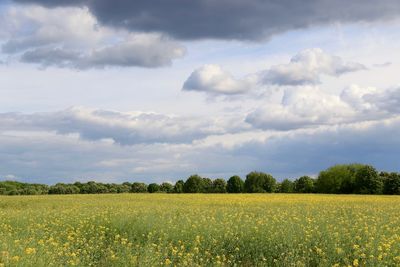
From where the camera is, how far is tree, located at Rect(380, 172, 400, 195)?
63250 millimetres

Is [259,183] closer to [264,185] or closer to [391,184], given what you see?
[264,185]

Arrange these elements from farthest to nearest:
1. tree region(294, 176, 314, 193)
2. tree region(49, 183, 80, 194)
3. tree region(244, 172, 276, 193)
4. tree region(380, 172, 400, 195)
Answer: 1. tree region(244, 172, 276, 193)
2. tree region(294, 176, 314, 193)
3. tree region(49, 183, 80, 194)
4. tree region(380, 172, 400, 195)

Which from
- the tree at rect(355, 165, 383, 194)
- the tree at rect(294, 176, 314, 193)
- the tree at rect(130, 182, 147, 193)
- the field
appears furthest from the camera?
the tree at rect(294, 176, 314, 193)

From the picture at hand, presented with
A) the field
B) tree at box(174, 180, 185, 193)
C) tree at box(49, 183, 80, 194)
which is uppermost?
tree at box(174, 180, 185, 193)

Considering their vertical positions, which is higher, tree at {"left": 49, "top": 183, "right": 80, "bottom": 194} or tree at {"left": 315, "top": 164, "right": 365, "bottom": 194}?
tree at {"left": 315, "top": 164, "right": 365, "bottom": 194}

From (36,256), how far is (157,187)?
192 ft

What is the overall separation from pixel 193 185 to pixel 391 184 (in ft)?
83.9

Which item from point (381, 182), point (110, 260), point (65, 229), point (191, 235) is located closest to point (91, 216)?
point (65, 229)

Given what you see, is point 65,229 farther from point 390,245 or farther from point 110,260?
point 390,245

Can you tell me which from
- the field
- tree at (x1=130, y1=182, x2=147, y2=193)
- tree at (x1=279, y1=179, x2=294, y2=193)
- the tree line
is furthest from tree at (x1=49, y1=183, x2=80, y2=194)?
the field

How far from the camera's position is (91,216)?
20.4m

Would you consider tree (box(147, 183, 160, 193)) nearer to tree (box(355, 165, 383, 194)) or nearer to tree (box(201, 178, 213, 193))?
tree (box(201, 178, 213, 193))

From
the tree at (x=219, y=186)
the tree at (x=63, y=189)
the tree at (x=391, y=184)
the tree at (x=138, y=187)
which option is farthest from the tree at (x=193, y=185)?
the tree at (x=391, y=184)

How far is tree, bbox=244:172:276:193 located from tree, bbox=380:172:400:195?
14767mm
